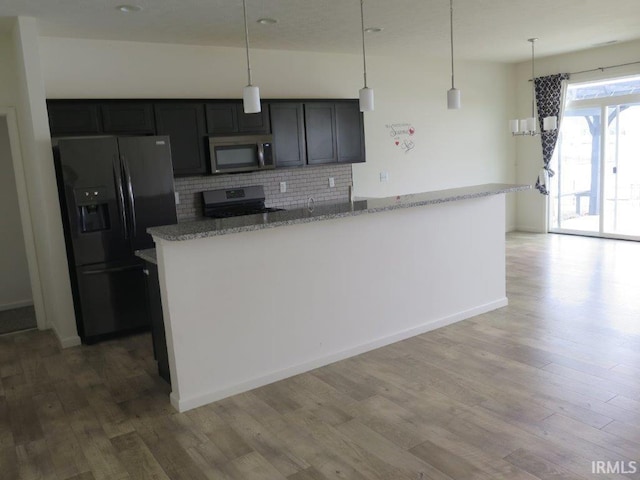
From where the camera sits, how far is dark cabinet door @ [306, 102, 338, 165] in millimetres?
6246

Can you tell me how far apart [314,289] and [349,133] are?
309 cm

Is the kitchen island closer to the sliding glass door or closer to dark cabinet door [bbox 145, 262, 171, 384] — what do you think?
dark cabinet door [bbox 145, 262, 171, 384]

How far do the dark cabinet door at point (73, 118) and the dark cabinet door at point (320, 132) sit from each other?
7.48ft

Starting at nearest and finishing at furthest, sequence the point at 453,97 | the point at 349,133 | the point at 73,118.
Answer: the point at 453,97, the point at 73,118, the point at 349,133

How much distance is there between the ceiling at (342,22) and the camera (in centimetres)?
437

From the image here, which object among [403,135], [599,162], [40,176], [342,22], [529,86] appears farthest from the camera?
[529,86]

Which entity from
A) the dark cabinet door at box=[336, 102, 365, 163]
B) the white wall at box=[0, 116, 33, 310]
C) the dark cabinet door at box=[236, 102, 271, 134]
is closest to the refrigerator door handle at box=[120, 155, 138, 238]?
the dark cabinet door at box=[236, 102, 271, 134]

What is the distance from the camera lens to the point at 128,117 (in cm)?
515

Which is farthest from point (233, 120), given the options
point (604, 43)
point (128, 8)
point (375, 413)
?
point (604, 43)

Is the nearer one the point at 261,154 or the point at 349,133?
the point at 261,154

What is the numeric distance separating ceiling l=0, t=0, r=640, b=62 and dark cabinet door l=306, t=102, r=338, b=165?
711mm

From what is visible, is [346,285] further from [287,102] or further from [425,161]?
[425,161]

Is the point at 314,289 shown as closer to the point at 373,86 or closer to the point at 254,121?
the point at 254,121

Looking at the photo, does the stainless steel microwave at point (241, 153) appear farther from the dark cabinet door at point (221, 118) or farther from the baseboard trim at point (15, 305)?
the baseboard trim at point (15, 305)
